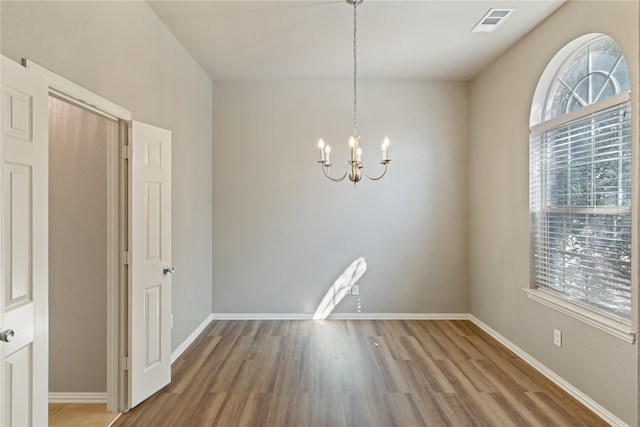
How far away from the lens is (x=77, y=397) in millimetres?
2750

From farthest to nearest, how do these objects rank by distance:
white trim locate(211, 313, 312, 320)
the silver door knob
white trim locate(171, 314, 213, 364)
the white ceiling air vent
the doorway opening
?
white trim locate(211, 313, 312, 320) < white trim locate(171, 314, 213, 364) < the white ceiling air vent < the doorway opening < the silver door knob

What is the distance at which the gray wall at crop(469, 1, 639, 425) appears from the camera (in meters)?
2.41

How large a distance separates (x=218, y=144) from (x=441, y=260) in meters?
3.34

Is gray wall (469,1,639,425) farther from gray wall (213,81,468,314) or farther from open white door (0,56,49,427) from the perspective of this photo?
open white door (0,56,49,427)

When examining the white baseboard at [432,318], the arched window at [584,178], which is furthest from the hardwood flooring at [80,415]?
the arched window at [584,178]

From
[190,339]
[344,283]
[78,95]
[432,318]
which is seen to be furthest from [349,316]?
[78,95]

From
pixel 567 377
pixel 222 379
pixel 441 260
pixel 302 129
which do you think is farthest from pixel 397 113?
pixel 222 379

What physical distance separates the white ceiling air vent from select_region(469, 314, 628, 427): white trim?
3.07m

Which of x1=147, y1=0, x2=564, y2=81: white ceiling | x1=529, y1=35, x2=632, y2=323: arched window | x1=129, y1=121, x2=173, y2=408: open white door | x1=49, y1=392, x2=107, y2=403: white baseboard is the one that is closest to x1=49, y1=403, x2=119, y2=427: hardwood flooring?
x1=49, y1=392, x2=107, y2=403: white baseboard

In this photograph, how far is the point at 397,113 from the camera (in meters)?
4.85

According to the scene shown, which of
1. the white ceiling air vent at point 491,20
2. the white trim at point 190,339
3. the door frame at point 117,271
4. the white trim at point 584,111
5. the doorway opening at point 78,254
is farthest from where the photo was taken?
the white trim at point 190,339

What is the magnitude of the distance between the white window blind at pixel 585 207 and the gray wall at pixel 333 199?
59.1 inches

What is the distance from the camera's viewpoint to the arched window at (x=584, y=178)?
2.50m

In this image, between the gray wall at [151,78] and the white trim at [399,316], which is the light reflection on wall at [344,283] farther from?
the gray wall at [151,78]
